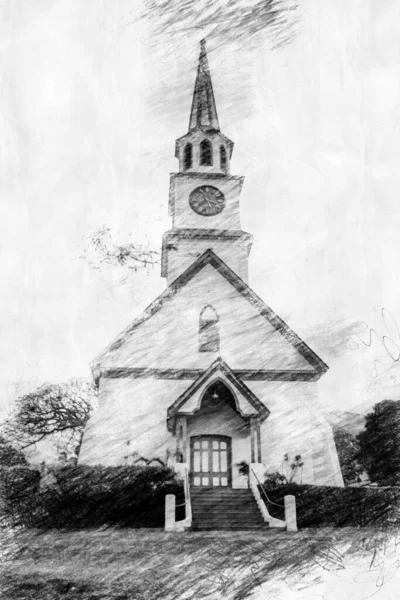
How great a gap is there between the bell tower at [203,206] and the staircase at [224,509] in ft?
12.1

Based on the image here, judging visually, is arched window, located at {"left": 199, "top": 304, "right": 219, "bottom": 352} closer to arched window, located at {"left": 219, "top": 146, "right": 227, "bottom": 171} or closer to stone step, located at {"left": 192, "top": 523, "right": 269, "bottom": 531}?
arched window, located at {"left": 219, "top": 146, "right": 227, "bottom": 171}

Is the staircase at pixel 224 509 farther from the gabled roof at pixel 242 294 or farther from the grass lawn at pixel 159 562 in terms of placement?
the gabled roof at pixel 242 294

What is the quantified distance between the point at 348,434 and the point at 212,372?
2123 millimetres

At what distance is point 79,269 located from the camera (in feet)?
26.0

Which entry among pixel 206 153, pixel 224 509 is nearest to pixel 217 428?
pixel 224 509

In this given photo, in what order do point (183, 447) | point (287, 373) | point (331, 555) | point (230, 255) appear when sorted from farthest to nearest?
1. point (230, 255)
2. point (287, 373)
3. point (183, 447)
4. point (331, 555)

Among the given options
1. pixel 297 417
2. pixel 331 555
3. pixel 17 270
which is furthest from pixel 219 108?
pixel 331 555

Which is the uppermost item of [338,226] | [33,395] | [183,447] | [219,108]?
[219,108]

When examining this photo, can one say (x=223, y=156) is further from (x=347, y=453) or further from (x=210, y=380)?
(x=347, y=453)

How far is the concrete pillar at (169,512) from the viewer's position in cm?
698

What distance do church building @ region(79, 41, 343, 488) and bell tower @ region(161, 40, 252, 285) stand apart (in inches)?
2.6

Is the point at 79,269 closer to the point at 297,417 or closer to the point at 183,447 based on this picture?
the point at 183,447

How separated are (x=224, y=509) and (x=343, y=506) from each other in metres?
1.53
